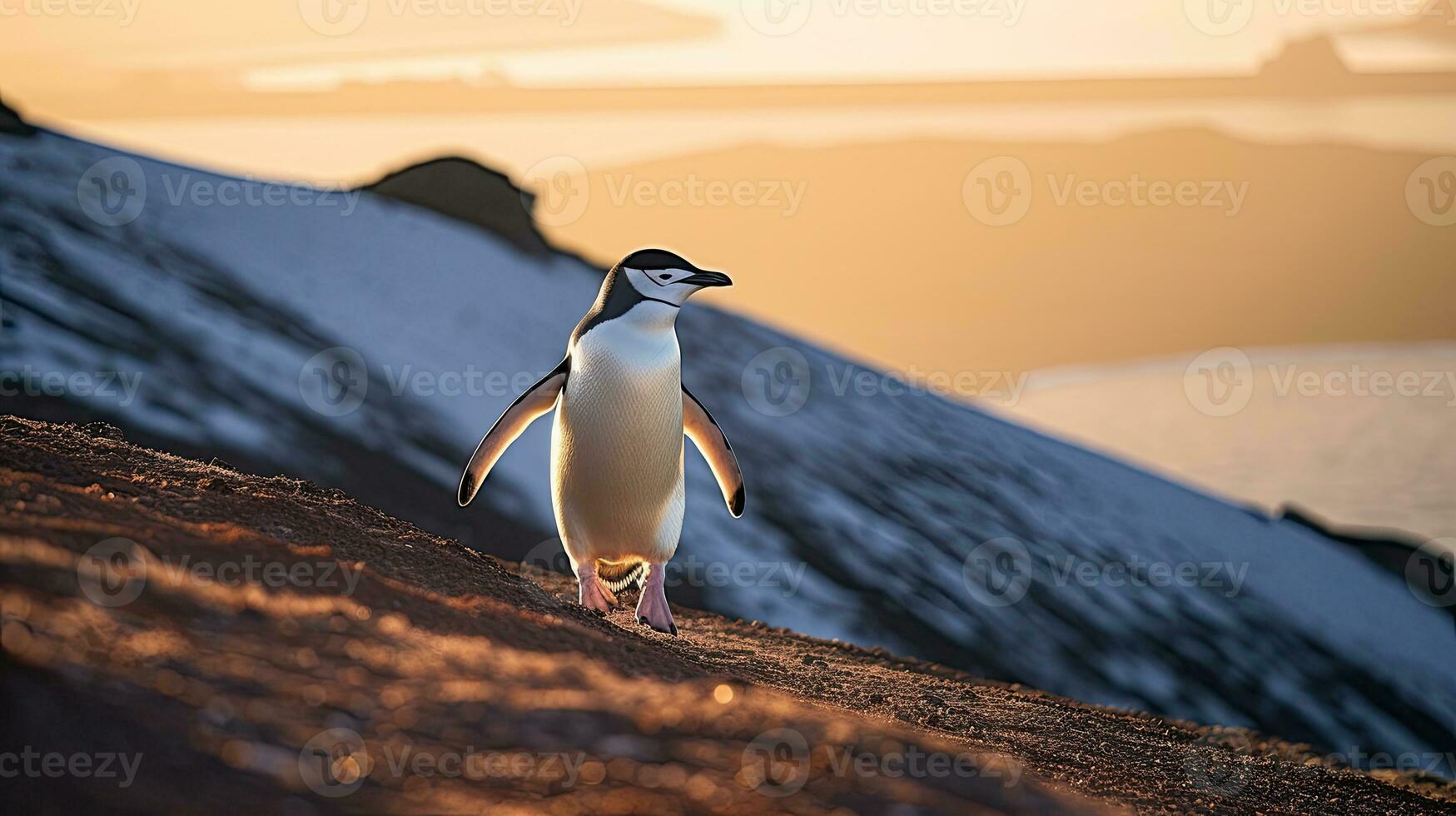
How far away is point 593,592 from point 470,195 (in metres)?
23.8

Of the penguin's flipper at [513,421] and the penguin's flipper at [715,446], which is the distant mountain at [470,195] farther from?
the penguin's flipper at [513,421]

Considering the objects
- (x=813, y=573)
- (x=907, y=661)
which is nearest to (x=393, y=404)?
(x=813, y=573)

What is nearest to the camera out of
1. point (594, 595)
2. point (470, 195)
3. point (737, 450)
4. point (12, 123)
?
point (594, 595)

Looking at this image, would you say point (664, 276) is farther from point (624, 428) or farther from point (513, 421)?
point (513, 421)

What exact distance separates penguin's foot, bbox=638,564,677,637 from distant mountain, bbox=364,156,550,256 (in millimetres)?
21684

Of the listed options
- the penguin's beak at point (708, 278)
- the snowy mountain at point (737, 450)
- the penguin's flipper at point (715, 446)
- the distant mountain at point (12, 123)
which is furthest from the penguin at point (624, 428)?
the distant mountain at point (12, 123)

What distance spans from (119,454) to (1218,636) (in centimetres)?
2195

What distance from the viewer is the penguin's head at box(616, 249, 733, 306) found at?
790cm

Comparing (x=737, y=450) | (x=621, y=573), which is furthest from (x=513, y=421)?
(x=737, y=450)

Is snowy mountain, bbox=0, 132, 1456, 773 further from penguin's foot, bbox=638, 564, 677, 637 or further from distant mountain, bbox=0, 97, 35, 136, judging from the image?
penguin's foot, bbox=638, 564, 677, 637

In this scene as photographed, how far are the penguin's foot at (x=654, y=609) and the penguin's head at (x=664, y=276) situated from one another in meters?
1.93

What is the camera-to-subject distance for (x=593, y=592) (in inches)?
334

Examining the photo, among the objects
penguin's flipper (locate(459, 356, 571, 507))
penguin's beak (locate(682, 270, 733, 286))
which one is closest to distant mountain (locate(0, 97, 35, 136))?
penguin's flipper (locate(459, 356, 571, 507))

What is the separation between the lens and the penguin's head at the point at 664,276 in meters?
7.90
